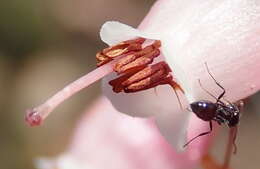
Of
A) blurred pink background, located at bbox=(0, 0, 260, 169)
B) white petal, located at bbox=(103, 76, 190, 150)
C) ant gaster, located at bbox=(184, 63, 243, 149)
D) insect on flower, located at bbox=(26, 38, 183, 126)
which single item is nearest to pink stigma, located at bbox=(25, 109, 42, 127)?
insect on flower, located at bbox=(26, 38, 183, 126)

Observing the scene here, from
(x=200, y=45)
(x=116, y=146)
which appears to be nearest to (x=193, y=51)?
(x=200, y=45)

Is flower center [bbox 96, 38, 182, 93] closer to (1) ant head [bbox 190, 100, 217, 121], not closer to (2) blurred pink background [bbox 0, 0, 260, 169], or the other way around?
(1) ant head [bbox 190, 100, 217, 121]

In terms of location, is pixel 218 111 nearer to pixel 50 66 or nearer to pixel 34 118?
pixel 34 118

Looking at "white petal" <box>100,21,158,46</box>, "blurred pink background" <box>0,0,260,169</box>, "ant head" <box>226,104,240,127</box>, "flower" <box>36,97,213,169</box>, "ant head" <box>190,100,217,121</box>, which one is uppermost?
"white petal" <box>100,21,158,46</box>

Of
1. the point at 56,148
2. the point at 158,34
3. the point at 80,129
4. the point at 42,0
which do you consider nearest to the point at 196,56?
the point at 158,34

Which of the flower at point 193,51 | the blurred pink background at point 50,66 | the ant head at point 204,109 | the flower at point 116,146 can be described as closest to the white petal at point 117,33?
the flower at point 193,51

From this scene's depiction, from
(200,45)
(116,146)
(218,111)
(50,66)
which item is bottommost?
(50,66)
